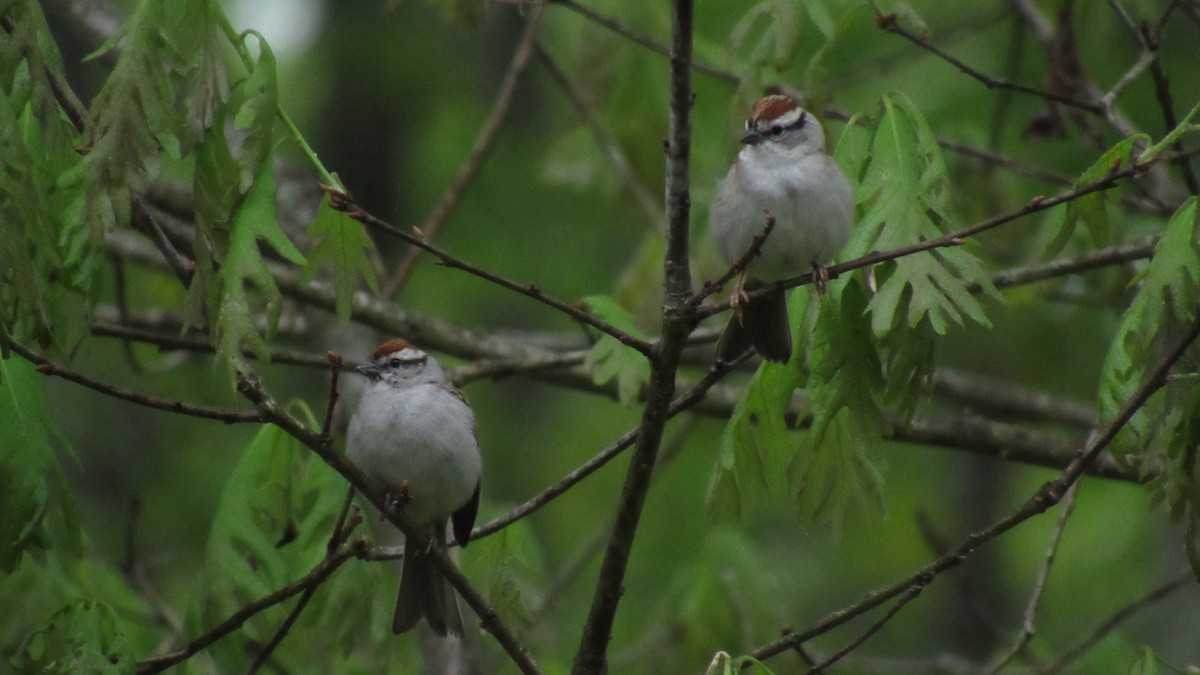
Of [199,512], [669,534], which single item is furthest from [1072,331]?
[199,512]

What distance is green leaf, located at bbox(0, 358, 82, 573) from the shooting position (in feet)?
11.7

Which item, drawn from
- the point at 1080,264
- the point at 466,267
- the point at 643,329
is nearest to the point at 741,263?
the point at 466,267

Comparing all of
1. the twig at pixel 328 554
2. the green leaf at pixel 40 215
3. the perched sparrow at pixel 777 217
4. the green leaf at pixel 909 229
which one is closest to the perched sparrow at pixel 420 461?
the twig at pixel 328 554

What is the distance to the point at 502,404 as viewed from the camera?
12.4 metres

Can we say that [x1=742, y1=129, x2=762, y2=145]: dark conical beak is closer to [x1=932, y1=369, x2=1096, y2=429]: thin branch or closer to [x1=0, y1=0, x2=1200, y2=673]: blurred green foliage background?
[x1=0, y1=0, x2=1200, y2=673]: blurred green foliage background

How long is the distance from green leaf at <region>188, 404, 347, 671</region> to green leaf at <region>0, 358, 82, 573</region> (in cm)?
60

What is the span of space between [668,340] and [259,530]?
1.75m

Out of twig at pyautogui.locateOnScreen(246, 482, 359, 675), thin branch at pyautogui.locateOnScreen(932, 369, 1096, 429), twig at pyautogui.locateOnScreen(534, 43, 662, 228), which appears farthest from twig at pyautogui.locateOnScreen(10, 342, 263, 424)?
twig at pyautogui.locateOnScreen(534, 43, 662, 228)

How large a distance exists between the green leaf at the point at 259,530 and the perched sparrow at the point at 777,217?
53.1 inches

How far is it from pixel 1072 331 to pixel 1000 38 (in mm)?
1774

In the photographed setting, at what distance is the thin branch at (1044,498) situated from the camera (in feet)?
10.2

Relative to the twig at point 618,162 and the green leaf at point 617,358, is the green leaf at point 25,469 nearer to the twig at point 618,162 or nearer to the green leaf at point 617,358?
the green leaf at point 617,358

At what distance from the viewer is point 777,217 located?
391 centimetres

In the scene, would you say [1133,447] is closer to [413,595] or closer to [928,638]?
[413,595]
